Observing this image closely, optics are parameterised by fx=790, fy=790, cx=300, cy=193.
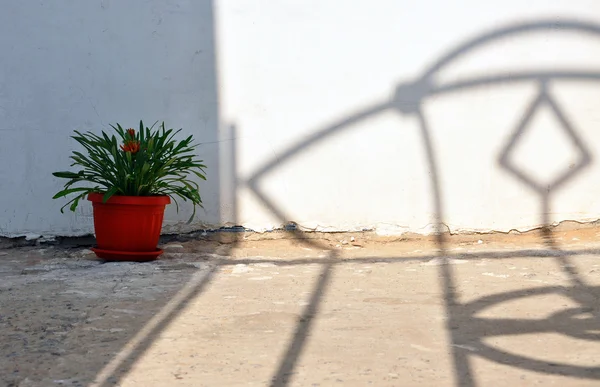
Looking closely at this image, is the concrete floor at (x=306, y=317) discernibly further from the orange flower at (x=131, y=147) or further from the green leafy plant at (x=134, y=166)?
Result: the orange flower at (x=131, y=147)

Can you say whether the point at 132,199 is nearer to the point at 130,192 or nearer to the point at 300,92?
the point at 130,192

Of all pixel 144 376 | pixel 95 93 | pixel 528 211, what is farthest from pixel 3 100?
pixel 528 211

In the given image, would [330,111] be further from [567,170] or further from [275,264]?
[567,170]

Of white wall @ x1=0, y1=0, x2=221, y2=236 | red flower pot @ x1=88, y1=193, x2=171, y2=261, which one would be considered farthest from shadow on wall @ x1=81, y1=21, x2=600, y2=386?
white wall @ x1=0, y1=0, x2=221, y2=236

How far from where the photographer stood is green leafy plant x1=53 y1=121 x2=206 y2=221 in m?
4.19

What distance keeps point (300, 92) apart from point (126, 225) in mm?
1308

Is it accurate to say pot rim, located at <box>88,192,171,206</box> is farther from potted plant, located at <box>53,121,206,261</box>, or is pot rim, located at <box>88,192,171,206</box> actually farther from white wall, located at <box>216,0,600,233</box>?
white wall, located at <box>216,0,600,233</box>

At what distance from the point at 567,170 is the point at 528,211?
0.33 metres

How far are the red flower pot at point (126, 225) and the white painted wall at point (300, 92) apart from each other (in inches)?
22.2

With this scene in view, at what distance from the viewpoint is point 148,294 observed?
11.3 ft

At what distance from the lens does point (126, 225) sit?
418 centimetres

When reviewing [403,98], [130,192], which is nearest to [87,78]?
[130,192]

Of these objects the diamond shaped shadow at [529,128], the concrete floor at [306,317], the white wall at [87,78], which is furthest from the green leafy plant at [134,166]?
the diamond shaped shadow at [529,128]

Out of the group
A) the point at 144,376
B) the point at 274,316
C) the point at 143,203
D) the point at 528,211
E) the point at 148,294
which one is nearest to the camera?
the point at 144,376
